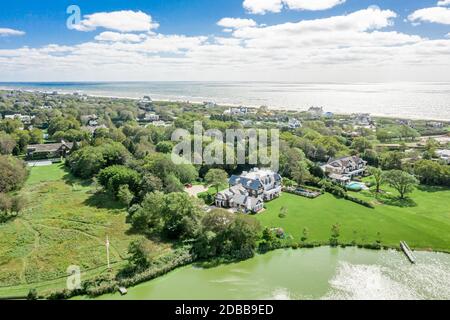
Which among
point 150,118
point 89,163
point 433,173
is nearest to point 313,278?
point 433,173

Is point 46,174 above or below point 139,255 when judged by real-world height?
above

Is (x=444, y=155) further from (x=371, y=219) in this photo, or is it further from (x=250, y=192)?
(x=250, y=192)

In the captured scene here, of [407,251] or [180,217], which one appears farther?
[180,217]

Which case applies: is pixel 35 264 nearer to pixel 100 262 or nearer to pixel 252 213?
pixel 100 262

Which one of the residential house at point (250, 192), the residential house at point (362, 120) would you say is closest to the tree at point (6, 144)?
the residential house at point (250, 192)

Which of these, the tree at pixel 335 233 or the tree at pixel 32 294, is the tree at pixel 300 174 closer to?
the tree at pixel 335 233

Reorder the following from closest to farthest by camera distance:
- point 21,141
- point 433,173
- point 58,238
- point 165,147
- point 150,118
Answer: point 58,238
point 433,173
point 165,147
point 21,141
point 150,118

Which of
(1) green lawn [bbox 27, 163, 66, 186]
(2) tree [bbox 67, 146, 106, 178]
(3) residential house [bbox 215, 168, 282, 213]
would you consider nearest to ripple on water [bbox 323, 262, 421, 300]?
(3) residential house [bbox 215, 168, 282, 213]

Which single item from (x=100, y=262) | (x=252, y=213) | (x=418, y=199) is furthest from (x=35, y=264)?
(x=418, y=199)
